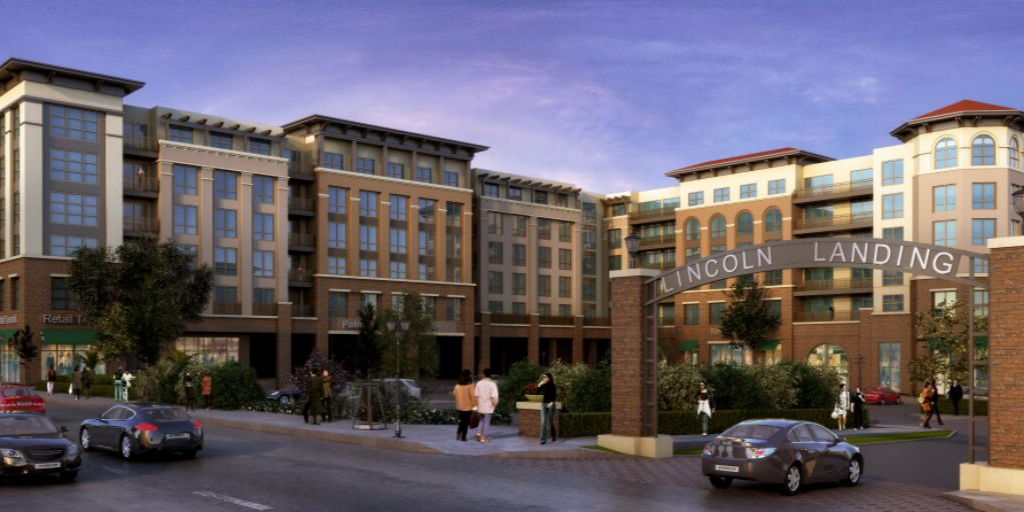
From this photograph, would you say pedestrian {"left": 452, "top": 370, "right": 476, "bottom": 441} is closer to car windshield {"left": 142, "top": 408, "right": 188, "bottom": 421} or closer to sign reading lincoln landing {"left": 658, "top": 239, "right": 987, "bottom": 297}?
sign reading lincoln landing {"left": 658, "top": 239, "right": 987, "bottom": 297}

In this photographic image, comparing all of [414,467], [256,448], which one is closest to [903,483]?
[414,467]

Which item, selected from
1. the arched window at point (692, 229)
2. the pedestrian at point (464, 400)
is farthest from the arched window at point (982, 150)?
the pedestrian at point (464, 400)

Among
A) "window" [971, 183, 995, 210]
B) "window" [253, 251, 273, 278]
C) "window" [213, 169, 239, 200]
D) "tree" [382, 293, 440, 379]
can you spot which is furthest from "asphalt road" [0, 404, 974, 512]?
"window" [253, 251, 273, 278]

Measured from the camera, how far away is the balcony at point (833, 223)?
7919cm

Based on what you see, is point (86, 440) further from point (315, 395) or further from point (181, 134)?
point (181, 134)

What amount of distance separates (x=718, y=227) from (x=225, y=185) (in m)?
44.6

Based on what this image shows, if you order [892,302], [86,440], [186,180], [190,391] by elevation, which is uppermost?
[186,180]

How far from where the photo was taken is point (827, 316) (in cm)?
8200

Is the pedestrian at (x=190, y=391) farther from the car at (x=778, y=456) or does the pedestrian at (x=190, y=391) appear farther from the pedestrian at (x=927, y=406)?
the pedestrian at (x=927, y=406)

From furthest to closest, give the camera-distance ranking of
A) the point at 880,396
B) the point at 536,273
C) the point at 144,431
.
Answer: the point at 536,273 < the point at 880,396 < the point at 144,431

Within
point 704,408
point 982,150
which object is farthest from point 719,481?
point 982,150

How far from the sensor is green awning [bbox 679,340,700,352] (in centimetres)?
9138

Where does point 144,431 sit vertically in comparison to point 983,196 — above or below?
below

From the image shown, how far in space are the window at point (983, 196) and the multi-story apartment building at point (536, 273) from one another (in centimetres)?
3776
